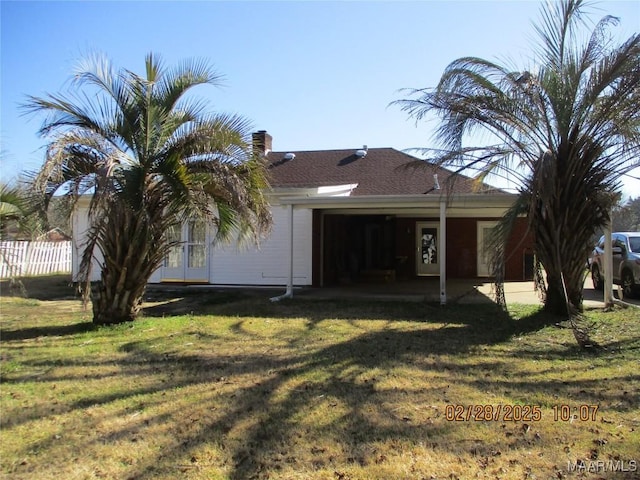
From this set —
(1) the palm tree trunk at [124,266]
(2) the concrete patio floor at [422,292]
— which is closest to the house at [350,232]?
(2) the concrete patio floor at [422,292]

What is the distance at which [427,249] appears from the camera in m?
19.8

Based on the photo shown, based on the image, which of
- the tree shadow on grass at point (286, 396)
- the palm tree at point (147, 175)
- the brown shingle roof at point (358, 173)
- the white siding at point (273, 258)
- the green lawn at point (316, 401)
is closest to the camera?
the green lawn at point (316, 401)

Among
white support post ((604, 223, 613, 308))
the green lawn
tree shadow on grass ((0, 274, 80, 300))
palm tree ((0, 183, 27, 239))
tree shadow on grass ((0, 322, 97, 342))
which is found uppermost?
palm tree ((0, 183, 27, 239))

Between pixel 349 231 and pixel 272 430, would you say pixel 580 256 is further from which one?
pixel 349 231

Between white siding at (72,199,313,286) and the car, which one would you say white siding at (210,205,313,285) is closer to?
white siding at (72,199,313,286)

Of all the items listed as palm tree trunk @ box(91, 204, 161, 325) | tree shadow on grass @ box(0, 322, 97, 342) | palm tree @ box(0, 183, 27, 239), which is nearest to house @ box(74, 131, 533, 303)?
palm tree trunk @ box(91, 204, 161, 325)

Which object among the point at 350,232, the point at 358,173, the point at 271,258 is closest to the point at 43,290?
the point at 271,258

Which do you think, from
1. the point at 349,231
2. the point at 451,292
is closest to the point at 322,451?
the point at 451,292

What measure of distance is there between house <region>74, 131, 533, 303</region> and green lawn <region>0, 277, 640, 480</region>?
4.96m

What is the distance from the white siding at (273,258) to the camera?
1549 cm

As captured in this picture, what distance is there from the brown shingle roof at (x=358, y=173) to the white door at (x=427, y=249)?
246 cm

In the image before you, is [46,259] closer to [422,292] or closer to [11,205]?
[11,205]

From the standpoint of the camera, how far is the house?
46.3 ft

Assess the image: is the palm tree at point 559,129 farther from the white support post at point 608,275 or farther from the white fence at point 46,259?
the white fence at point 46,259
